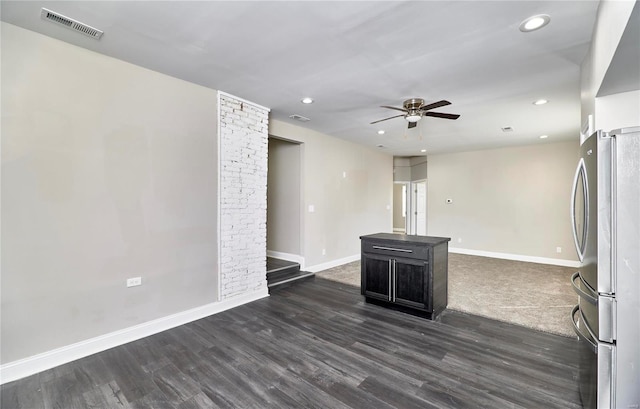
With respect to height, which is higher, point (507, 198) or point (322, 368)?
point (507, 198)

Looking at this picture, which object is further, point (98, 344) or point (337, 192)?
point (337, 192)

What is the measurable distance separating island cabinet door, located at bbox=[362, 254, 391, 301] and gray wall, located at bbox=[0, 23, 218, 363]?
206 centimetres

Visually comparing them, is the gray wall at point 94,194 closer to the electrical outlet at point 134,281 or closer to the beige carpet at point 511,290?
the electrical outlet at point 134,281

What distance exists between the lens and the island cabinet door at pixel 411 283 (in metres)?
3.41

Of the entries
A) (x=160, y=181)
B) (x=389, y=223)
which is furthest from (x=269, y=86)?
(x=389, y=223)

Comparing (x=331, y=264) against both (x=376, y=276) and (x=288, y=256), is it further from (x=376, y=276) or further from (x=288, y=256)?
(x=376, y=276)

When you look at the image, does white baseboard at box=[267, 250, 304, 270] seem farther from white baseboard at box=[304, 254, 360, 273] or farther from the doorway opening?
white baseboard at box=[304, 254, 360, 273]

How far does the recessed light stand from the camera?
216 centimetres

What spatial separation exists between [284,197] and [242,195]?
5.82ft

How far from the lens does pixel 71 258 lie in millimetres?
2619

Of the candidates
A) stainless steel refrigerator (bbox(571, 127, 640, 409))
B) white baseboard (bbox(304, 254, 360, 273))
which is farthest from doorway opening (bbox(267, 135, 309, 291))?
stainless steel refrigerator (bbox(571, 127, 640, 409))

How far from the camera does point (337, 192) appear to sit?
6246 millimetres

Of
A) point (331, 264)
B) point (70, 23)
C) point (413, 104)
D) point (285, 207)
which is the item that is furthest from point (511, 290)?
point (70, 23)

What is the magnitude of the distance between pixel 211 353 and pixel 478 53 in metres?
3.79
